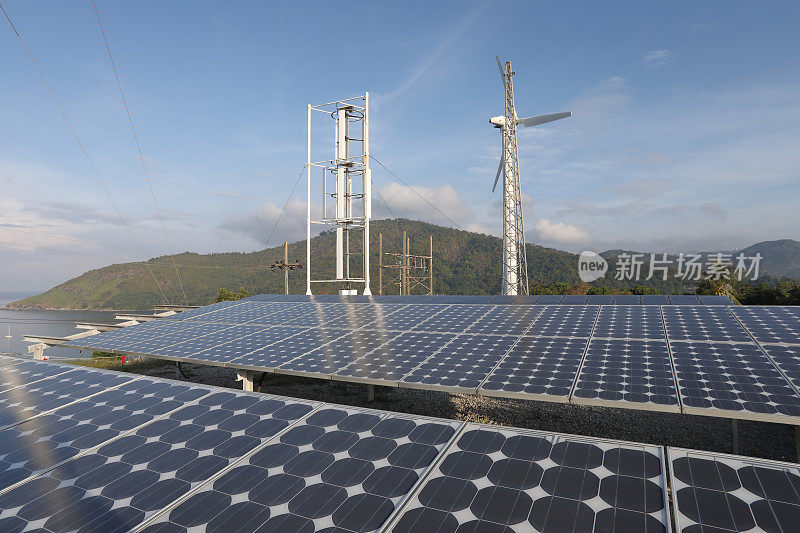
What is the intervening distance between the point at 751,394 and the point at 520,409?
387 inches

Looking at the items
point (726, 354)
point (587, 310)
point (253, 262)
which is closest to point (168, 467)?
point (726, 354)

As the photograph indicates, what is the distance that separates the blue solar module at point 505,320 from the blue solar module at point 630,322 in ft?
8.58

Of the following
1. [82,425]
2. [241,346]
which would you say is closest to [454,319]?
[241,346]

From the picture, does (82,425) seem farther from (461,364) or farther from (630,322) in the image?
(630,322)

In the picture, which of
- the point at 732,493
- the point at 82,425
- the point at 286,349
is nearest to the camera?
the point at 732,493

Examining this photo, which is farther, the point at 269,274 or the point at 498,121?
the point at 269,274

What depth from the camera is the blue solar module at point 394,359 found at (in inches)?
447

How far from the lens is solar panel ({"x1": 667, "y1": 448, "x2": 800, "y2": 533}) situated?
3654 millimetres

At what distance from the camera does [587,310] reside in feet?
61.9

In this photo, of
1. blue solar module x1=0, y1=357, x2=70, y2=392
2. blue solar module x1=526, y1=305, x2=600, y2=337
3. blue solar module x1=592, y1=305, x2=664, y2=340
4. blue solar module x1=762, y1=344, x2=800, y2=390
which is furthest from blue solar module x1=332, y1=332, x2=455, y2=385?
blue solar module x1=762, y1=344, x2=800, y2=390

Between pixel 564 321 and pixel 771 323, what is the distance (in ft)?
22.6

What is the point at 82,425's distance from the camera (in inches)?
261

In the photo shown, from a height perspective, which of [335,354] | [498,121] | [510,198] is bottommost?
[335,354]

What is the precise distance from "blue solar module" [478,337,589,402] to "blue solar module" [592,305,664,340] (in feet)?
5.66
